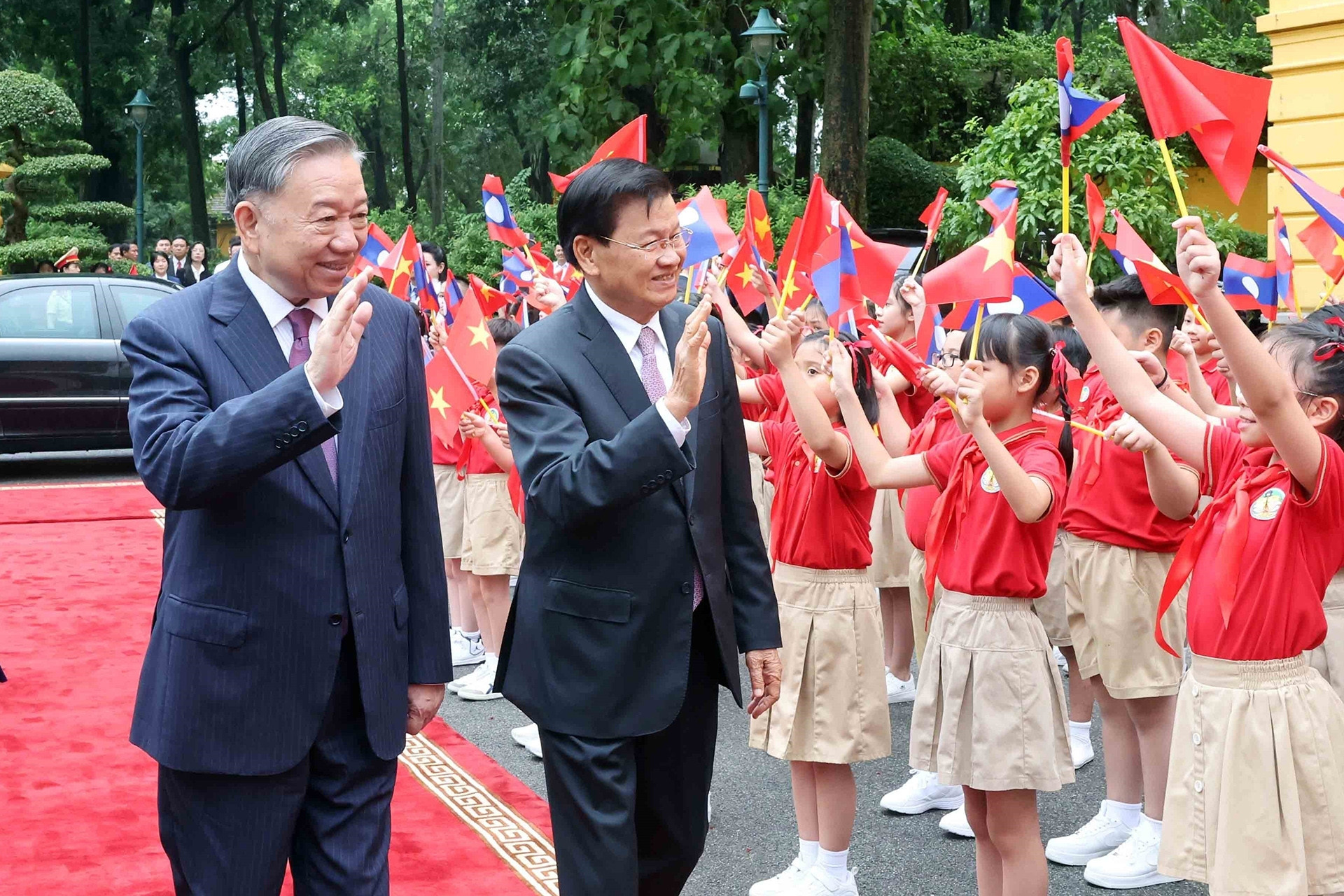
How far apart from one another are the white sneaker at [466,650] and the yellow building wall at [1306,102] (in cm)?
598

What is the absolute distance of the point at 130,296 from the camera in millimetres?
12070

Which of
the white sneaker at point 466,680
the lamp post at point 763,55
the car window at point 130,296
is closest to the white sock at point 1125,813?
the white sneaker at point 466,680

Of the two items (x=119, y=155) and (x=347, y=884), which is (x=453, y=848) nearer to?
(x=347, y=884)

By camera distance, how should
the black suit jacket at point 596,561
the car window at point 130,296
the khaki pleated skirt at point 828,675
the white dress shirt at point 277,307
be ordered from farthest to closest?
the car window at point 130,296 < the khaki pleated skirt at point 828,675 < the black suit jacket at point 596,561 < the white dress shirt at point 277,307

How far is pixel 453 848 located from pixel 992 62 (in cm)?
1800

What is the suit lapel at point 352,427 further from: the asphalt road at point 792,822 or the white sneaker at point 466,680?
the white sneaker at point 466,680

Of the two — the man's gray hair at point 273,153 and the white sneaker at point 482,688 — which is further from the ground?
the man's gray hair at point 273,153

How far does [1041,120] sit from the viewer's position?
972 cm

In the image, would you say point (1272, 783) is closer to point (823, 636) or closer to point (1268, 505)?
point (1268, 505)

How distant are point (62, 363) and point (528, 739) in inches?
309

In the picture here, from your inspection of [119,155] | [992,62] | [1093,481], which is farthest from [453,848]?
[119,155]

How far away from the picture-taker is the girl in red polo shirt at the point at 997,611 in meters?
3.58

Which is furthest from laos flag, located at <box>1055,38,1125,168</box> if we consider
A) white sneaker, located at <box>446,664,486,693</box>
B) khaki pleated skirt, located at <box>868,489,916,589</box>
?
white sneaker, located at <box>446,664,486,693</box>

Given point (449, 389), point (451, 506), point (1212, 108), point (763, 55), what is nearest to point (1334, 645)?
point (1212, 108)
